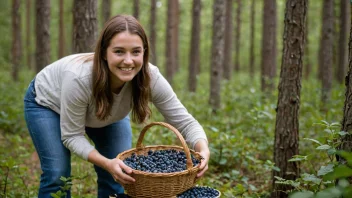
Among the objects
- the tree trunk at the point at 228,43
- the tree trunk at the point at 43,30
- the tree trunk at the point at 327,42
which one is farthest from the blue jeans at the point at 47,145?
the tree trunk at the point at 228,43

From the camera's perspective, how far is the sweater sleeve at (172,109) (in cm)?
312

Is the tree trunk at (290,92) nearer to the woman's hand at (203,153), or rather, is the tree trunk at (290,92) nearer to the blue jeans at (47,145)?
the woman's hand at (203,153)

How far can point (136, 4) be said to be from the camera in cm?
1174

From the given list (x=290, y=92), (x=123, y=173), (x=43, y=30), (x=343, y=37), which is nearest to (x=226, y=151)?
(x=290, y=92)

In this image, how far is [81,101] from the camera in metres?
2.89

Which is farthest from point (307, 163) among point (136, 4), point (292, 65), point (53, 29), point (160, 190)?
point (53, 29)

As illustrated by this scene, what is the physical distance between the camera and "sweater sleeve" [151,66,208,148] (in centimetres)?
312

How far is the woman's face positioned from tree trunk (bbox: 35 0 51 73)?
610 cm

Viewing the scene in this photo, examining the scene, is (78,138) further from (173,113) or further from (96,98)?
(173,113)

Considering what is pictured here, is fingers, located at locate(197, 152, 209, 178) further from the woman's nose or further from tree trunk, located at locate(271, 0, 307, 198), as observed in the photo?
tree trunk, located at locate(271, 0, 307, 198)

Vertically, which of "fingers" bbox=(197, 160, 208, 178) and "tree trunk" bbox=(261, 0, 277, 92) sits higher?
"tree trunk" bbox=(261, 0, 277, 92)

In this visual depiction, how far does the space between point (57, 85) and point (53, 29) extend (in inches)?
1058

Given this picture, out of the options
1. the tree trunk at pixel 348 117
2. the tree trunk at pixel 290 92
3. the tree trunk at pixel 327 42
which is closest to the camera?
the tree trunk at pixel 348 117

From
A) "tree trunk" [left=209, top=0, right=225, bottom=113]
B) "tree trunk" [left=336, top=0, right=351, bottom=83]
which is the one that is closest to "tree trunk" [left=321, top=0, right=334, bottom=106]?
"tree trunk" [left=336, top=0, right=351, bottom=83]
